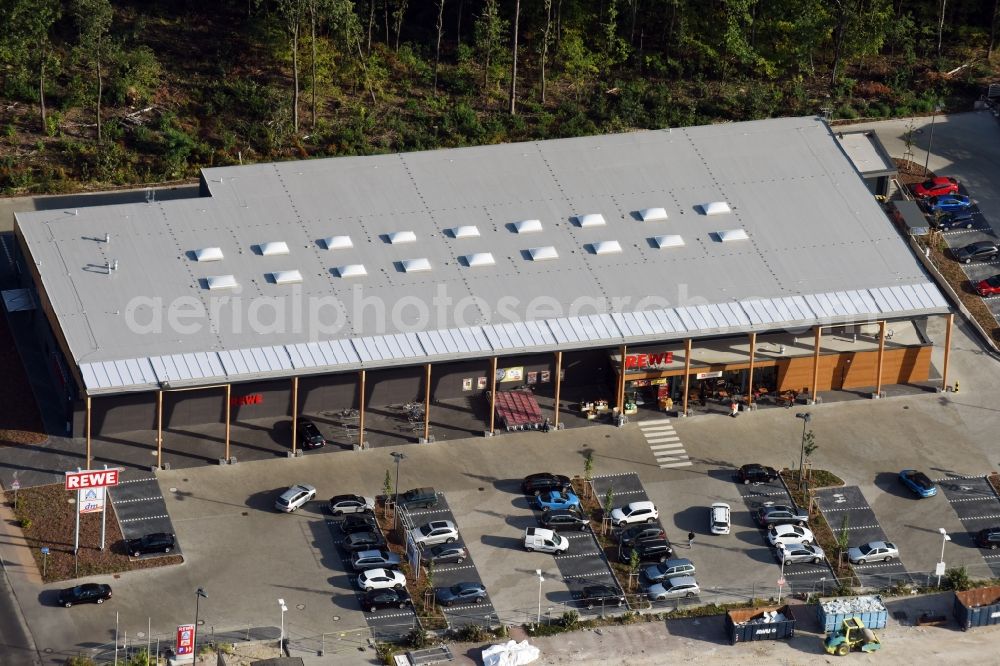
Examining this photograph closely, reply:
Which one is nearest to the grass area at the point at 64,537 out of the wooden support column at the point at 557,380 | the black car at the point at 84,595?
the black car at the point at 84,595

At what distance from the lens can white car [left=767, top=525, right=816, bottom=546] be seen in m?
162

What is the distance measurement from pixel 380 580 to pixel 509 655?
11.2 meters

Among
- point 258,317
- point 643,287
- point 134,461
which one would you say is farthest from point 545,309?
point 134,461

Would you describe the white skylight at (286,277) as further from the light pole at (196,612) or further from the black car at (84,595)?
the black car at (84,595)

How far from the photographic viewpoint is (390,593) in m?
155

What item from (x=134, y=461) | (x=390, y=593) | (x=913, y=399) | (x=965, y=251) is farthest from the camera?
(x=965, y=251)

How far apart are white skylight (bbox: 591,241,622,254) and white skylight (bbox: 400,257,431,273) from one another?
13764mm

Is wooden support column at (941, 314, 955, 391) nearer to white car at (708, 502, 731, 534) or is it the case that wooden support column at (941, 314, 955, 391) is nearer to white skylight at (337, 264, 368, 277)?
white car at (708, 502, 731, 534)

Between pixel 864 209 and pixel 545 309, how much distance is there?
30794mm

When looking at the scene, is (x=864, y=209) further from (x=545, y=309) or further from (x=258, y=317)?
(x=258, y=317)

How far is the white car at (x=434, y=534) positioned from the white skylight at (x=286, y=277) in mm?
23675

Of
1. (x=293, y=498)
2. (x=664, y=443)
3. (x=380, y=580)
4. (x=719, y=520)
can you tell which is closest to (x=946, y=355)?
(x=664, y=443)

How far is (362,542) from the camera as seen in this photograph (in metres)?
159

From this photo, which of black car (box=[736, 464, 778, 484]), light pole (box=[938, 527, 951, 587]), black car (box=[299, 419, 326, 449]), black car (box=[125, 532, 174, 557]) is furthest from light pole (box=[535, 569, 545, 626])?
light pole (box=[938, 527, 951, 587])
